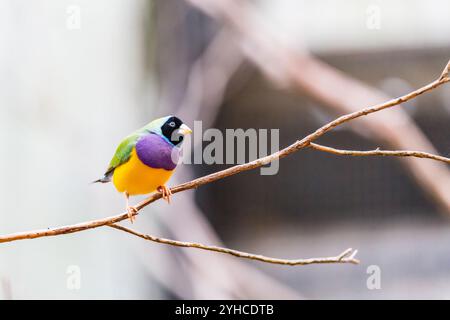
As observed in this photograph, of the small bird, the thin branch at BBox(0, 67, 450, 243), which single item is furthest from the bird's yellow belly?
the thin branch at BBox(0, 67, 450, 243)

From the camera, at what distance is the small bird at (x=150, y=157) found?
67cm

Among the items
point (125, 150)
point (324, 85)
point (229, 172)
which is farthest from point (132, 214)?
point (324, 85)

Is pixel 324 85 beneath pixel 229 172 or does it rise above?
above

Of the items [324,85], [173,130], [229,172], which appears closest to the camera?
[229,172]

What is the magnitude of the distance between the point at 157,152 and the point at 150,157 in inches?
0.4

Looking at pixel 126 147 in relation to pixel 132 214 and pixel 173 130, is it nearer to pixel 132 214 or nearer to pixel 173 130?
pixel 173 130

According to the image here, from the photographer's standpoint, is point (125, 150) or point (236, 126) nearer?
point (125, 150)

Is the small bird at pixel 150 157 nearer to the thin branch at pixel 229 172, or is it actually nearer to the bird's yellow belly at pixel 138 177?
the bird's yellow belly at pixel 138 177

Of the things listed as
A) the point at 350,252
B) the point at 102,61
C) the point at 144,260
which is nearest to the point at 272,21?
the point at 102,61

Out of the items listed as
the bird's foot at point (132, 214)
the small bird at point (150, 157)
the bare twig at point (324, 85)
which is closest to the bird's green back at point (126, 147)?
the small bird at point (150, 157)

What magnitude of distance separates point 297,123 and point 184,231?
577 mm

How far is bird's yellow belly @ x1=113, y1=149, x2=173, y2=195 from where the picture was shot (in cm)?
67

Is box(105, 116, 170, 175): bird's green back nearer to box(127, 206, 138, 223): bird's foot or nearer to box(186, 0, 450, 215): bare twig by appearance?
box(127, 206, 138, 223): bird's foot

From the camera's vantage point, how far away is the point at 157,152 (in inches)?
26.7
